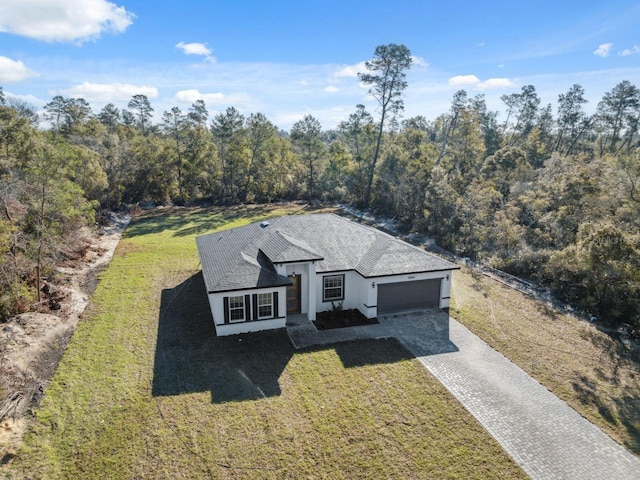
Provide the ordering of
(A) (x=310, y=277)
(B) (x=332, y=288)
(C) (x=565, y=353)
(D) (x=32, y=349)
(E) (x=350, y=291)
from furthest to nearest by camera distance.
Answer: (E) (x=350, y=291), (B) (x=332, y=288), (A) (x=310, y=277), (C) (x=565, y=353), (D) (x=32, y=349)

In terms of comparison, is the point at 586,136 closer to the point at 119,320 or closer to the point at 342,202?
the point at 342,202

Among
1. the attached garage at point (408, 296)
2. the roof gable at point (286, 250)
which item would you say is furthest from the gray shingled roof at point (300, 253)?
the attached garage at point (408, 296)

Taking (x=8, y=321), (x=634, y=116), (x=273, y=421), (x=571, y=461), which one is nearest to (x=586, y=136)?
(x=634, y=116)

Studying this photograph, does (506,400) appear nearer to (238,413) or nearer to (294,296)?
(238,413)

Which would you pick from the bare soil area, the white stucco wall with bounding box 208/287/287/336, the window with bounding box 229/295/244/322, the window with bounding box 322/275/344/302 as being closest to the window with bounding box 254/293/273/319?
the white stucco wall with bounding box 208/287/287/336

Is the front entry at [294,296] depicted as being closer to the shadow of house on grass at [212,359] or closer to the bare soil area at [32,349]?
the shadow of house on grass at [212,359]

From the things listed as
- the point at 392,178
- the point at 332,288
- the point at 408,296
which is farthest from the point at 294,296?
the point at 392,178

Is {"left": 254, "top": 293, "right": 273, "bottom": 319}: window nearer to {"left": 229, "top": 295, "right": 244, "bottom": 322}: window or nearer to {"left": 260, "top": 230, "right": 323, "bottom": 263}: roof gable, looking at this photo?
{"left": 229, "top": 295, "right": 244, "bottom": 322}: window
